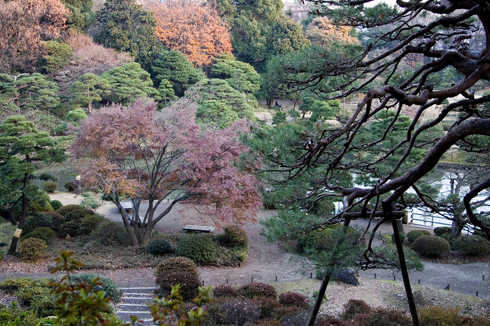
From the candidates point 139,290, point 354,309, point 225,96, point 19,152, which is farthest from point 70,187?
point 354,309

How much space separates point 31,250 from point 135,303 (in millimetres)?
3579

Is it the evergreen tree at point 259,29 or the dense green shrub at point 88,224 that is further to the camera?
Answer: the evergreen tree at point 259,29

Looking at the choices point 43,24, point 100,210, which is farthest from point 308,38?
point 100,210

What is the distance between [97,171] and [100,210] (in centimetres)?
492

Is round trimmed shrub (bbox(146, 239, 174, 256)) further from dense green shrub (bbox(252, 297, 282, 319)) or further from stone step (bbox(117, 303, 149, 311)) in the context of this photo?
dense green shrub (bbox(252, 297, 282, 319))

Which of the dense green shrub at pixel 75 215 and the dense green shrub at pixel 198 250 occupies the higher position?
the dense green shrub at pixel 198 250

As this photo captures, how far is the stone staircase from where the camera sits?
21.9ft

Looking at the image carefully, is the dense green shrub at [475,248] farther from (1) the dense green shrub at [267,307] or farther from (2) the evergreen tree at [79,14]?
(2) the evergreen tree at [79,14]

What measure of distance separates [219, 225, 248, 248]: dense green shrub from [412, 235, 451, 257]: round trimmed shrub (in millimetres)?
4475

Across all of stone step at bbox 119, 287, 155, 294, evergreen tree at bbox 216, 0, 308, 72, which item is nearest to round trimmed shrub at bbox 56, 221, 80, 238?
stone step at bbox 119, 287, 155, 294

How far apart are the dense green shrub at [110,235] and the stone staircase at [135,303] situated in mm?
2658

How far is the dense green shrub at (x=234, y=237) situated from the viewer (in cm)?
1040

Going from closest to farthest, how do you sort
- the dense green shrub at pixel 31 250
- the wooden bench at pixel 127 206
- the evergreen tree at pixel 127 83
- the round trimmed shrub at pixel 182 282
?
the round trimmed shrub at pixel 182 282
the dense green shrub at pixel 31 250
the wooden bench at pixel 127 206
the evergreen tree at pixel 127 83

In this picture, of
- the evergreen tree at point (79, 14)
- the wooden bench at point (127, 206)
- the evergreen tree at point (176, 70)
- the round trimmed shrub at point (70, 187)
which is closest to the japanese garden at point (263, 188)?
the round trimmed shrub at point (70, 187)
